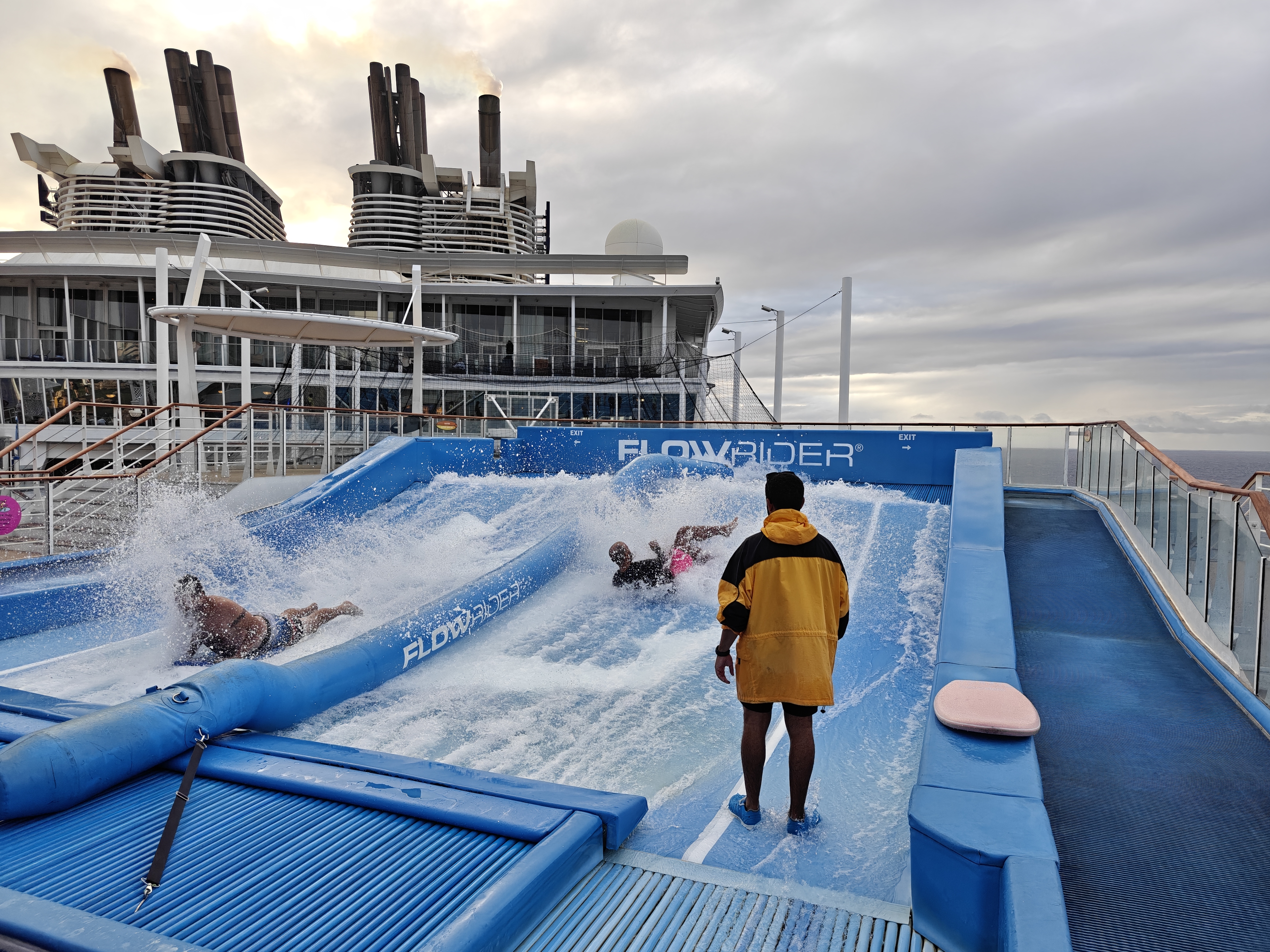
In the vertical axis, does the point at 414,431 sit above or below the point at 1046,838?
above

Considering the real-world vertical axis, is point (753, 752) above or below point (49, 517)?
below

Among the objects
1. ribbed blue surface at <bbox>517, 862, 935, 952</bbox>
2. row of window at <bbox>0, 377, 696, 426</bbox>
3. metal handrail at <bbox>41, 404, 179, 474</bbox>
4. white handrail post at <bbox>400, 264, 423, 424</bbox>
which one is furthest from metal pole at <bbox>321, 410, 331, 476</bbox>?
row of window at <bbox>0, 377, 696, 426</bbox>

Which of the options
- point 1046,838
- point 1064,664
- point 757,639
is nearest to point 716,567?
point 1064,664

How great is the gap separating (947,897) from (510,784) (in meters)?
1.70

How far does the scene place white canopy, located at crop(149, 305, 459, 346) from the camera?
11.4 metres

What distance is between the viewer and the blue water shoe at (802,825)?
3127mm

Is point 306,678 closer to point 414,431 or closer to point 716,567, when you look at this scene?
point 716,567

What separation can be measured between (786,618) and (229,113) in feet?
177

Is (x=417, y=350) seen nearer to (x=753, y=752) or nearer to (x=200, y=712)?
(x=200, y=712)

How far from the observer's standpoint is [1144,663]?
4.46m

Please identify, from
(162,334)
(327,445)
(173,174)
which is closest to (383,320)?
(162,334)

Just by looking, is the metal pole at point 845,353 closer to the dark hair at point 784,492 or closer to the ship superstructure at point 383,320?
the ship superstructure at point 383,320

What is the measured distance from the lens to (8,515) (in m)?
7.65

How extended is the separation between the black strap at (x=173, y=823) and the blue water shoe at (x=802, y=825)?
7.71ft
